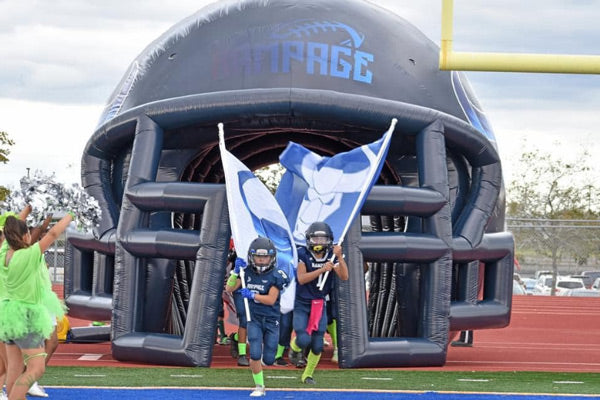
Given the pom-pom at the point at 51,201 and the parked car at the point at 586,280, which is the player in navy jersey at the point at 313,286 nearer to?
the pom-pom at the point at 51,201

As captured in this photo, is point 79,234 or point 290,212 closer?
point 290,212

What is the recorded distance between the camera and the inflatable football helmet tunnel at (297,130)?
9.46 m

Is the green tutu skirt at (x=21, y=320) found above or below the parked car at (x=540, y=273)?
above

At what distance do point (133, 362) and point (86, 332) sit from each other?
263cm

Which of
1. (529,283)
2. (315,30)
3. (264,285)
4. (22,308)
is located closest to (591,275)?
(529,283)

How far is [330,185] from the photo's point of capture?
9.59m

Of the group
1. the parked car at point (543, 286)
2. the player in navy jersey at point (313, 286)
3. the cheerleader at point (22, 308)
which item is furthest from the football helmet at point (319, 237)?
the parked car at point (543, 286)

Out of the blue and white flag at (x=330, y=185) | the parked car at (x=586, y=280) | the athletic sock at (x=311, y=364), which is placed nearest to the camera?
the athletic sock at (x=311, y=364)

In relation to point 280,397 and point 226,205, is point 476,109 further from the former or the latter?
point 280,397

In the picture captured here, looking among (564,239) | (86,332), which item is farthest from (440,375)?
(564,239)

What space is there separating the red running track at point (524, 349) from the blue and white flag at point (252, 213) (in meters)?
1.33

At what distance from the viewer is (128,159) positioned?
10688mm

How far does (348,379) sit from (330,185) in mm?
1775

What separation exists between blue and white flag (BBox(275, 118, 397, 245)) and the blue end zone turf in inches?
63.9
